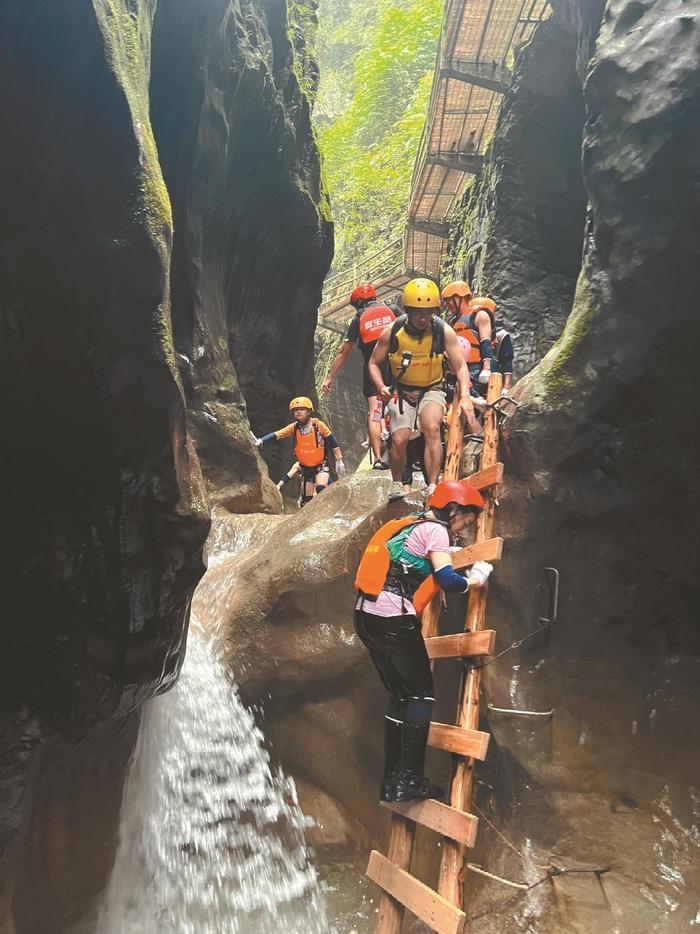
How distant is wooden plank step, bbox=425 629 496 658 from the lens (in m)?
4.71

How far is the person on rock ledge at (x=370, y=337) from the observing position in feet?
24.4

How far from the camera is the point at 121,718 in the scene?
509 centimetres

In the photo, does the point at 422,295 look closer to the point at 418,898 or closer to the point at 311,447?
the point at 418,898

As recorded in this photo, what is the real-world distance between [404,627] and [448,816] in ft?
3.95

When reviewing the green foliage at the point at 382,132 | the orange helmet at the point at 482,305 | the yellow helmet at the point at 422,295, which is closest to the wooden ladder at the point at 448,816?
the yellow helmet at the point at 422,295

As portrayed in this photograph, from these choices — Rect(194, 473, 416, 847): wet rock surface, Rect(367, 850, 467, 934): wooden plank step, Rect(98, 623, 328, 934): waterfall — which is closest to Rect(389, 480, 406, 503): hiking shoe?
Rect(194, 473, 416, 847): wet rock surface

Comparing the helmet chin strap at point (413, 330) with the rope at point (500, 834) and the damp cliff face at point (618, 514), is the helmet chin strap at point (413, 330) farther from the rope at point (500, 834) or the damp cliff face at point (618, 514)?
the rope at point (500, 834)

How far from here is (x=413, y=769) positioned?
4.63 m

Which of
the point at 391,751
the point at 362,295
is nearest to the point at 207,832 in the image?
the point at 391,751

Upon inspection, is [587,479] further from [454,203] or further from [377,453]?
[454,203]

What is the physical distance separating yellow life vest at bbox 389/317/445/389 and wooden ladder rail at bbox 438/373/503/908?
2.19ft

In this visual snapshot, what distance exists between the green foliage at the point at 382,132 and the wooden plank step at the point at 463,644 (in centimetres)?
2482

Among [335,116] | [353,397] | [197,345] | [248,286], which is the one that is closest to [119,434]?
[197,345]

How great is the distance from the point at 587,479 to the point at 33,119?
A: 202 inches
